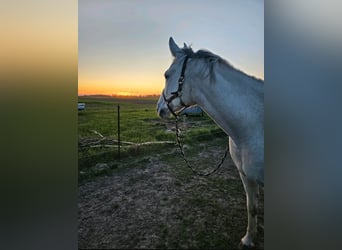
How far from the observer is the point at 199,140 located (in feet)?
6.04

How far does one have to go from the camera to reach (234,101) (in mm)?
1696

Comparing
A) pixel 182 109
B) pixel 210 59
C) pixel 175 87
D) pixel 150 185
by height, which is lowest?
pixel 150 185

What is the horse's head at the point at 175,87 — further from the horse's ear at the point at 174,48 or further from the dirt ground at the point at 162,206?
the dirt ground at the point at 162,206

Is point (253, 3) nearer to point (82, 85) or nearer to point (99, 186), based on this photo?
point (82, 85)

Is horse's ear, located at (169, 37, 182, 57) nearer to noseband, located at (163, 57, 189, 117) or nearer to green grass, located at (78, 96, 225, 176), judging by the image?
noseband, located at (163, 57, 189, 117)

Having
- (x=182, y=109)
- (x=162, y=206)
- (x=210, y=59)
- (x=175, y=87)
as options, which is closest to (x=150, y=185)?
(x=162, y=206)

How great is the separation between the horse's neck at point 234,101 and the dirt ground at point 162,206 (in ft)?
0.68

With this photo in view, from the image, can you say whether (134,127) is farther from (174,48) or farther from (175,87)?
(174,48)

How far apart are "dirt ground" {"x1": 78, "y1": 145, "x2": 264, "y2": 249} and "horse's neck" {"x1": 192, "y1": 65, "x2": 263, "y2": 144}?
21 centimetres

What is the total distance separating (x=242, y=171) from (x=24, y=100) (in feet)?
4.06

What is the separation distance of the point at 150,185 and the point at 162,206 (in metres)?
0.15

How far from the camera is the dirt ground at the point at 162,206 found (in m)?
1.75

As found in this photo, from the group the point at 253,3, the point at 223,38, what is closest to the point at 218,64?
the point at 223,38

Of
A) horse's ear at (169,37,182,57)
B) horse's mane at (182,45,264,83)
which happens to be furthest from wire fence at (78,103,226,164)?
horse's ear at (169,37,182,57)
